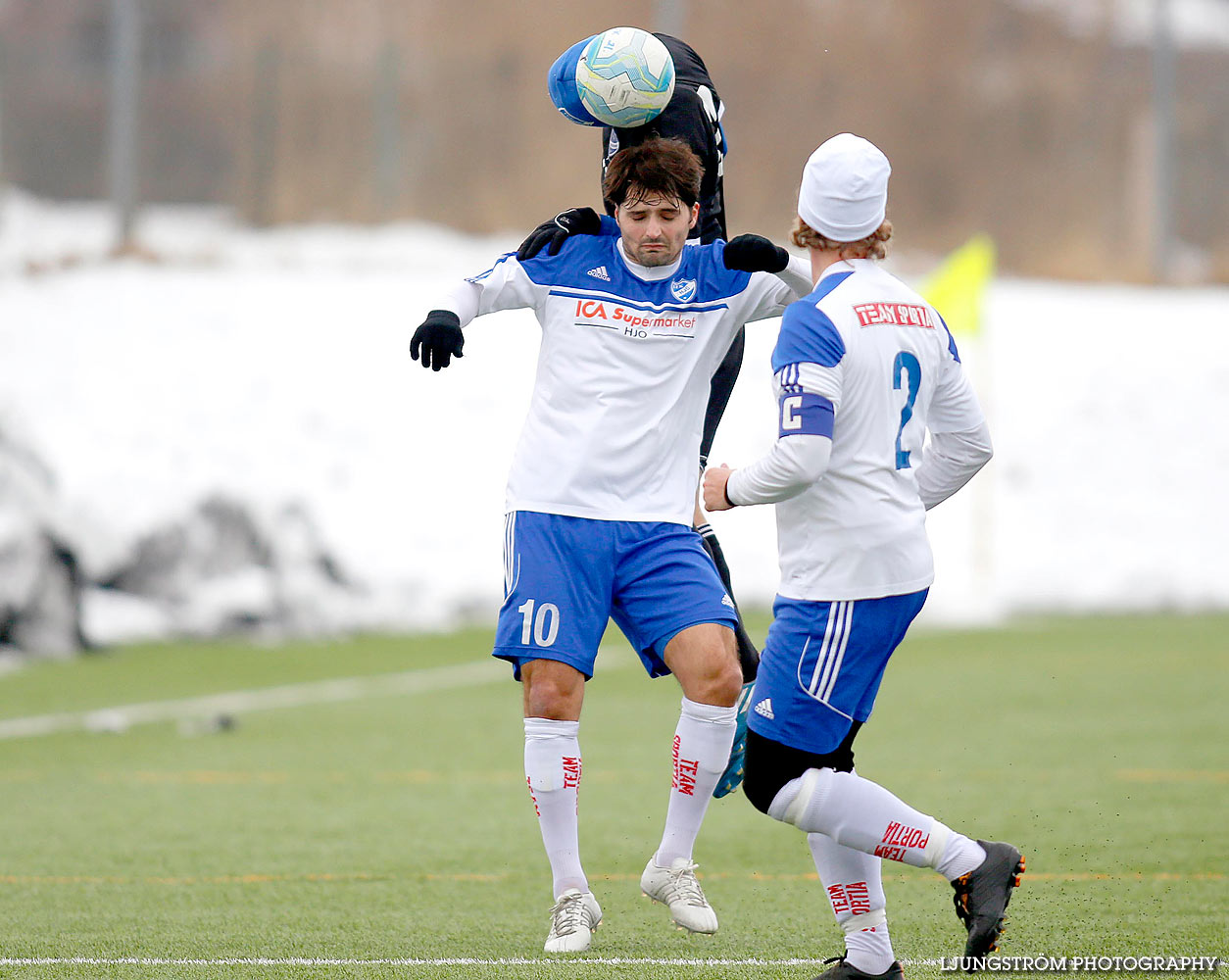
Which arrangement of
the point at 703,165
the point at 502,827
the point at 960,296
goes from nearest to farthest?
the point at 703,165 < the point at 502,827 < the point at 960,296

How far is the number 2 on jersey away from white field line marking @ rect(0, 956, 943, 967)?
1211 mm

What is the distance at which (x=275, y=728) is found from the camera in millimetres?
9719

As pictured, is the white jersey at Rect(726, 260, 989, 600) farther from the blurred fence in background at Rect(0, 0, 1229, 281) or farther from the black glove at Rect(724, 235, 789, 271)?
the blurred fence in background at Rect(0, 0, 1229, 281)

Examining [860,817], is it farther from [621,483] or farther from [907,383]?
[621,483]

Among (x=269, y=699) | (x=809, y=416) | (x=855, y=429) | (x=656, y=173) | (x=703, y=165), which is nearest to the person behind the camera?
(x=809, y=416)

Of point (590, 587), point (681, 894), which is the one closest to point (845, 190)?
point (590, 587)

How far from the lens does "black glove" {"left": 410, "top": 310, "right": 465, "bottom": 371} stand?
14.8 feet

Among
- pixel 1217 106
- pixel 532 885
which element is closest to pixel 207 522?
pixel 532 885

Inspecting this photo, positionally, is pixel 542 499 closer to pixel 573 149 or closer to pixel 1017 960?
pixel 1017 960

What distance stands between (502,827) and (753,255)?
2745mm

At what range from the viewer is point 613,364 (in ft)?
15.7

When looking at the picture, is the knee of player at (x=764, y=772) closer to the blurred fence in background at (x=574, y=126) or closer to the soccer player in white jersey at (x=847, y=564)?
the soccer player in white jersey at (x=847, y=564)

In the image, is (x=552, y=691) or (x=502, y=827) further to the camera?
(x=502, y=827)

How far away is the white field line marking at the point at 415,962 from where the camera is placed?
14.3 feet
